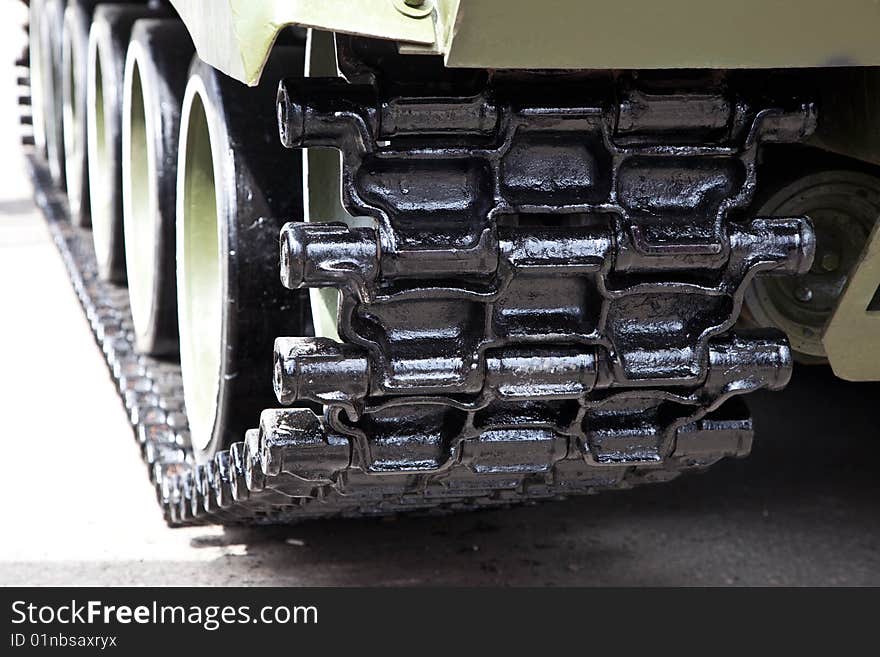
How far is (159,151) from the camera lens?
2.75 m

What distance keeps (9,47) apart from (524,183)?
8958 millimetres

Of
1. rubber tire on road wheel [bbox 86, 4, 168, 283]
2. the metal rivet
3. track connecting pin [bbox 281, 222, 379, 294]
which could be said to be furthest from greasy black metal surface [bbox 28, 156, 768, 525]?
rubber tire on road wheel [bbox 86, 4, 168, 283]

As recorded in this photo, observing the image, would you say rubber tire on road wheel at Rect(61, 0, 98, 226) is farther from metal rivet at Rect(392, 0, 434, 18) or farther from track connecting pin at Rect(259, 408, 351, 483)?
metal rivet at Rect(392, 0, 434, 18)

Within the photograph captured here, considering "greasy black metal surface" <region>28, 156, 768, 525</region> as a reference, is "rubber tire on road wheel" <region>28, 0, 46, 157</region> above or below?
below

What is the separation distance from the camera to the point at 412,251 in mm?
1433

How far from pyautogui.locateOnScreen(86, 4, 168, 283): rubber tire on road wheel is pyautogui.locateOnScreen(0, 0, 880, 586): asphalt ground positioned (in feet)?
1.49

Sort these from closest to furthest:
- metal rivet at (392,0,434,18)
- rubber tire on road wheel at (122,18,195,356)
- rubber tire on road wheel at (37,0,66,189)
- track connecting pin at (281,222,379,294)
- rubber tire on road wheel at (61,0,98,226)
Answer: metal rivet at (392,0,434,18)
track connecting pin at (281,222,379,294)
rubber tire on road wheel at (122,18,195,356)
rubber tire on road wheel at (61,0,98,226)
rubber tire on road wheel at (37,0,66,189)

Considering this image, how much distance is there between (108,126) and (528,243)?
7.06 feet

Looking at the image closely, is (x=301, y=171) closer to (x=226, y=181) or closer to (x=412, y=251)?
(x=226, y=181)

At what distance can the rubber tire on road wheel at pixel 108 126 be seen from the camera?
130 inches

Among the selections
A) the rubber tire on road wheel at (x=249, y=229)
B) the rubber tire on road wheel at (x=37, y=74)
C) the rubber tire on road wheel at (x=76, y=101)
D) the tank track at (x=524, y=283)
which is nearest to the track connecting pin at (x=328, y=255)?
the tank track at (x=524, y=283)

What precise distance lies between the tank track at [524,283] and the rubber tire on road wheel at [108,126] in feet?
6.10

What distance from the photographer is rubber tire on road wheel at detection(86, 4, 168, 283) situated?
10.8 feet

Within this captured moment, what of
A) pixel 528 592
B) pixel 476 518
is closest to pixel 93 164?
pixel 476 518
